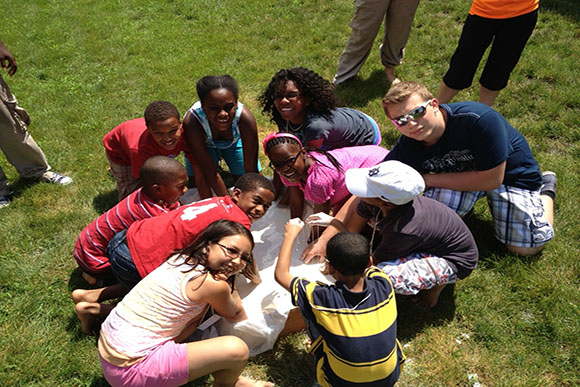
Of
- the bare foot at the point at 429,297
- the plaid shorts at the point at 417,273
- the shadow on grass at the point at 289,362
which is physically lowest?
the shadow on grass at the point at 289,362

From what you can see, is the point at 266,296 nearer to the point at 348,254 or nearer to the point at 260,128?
the point at 348,254

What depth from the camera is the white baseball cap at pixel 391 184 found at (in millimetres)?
2252

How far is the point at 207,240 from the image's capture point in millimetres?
2248

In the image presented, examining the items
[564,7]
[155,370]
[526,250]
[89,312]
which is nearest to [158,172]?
[89,312]

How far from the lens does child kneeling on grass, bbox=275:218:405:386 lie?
77.8 inches

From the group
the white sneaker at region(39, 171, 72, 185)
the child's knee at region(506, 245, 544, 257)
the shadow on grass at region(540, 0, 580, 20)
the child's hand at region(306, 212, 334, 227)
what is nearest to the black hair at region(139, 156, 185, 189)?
the child's hand at region(306, 212, 334, 227)

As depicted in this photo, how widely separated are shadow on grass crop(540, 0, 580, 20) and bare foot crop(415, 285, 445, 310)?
547 cm

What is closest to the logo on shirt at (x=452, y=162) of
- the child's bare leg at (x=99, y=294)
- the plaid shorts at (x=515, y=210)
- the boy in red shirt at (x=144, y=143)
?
the plaid shorts at (x=515, y=210)

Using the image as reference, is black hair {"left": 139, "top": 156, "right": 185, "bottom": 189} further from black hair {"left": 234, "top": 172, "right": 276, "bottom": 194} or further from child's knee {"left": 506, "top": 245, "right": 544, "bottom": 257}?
child's knee {"left": 506, "top": 245, "right": 544, "bottom": 257}

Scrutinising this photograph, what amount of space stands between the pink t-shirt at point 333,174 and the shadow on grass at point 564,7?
4.96 meters

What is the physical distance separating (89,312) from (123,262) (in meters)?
0.39

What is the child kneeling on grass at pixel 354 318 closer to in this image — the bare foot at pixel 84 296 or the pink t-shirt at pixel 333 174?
the pink t-shirt at pixel 333 174

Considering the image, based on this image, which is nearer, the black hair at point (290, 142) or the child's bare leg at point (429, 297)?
the child's bare leg at point (429, 297)

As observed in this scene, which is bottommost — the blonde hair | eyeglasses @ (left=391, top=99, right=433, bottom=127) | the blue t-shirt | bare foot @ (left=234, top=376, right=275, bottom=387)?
bare foot @ (left=234, top=376, right=275, bottom=387)
